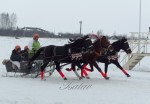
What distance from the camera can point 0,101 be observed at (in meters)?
9.71

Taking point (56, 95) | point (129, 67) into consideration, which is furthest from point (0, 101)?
point (129, 67)

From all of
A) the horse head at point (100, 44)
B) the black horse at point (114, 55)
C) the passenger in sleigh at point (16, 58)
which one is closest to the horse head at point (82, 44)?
the horse head at point (100, 44)

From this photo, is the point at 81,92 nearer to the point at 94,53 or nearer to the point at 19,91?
the point at 19,91

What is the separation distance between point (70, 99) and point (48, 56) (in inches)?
205

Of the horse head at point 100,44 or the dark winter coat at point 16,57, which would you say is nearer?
the horse head at point 100,44

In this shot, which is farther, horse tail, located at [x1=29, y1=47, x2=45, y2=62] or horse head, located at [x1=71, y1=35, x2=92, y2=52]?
horse tail, located at [x1=29, y1=47, x2=45, y2=62]

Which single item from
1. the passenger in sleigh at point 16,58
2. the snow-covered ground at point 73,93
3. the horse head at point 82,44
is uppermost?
the horse head at point 82,44

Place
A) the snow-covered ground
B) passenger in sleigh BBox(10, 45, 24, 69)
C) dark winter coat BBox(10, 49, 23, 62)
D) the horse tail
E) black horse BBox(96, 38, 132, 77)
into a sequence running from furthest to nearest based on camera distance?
dark winter coat BBox(10, 49, 23, 62)
passenger in sleigh BBox(10, 45, 24, 69)
black horse BBox(96, 38, 132, 77)
the horse tail
the snow-covered ground

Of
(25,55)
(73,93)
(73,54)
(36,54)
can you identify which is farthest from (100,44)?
(73,93)

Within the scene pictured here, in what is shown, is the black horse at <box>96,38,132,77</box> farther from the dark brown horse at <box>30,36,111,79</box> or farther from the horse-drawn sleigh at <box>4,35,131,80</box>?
the dark brown horse at <box>30,36,111,79</box>

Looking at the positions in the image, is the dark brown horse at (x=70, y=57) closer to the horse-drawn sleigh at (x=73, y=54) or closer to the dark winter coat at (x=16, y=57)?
the horse-drawn sleigh at (x=73, y=54)

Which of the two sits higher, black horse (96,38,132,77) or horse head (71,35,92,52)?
horse head (71,35,92,52)

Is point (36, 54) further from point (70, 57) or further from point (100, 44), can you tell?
point (100, 44)

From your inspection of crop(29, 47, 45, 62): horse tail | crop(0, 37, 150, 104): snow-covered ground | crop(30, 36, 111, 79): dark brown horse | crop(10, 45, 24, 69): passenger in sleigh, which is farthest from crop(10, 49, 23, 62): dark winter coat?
crop(0, 37, 150, 104): snow-covered ground
